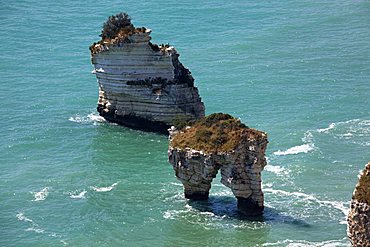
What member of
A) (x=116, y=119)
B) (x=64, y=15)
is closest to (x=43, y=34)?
(x=64, y=15)

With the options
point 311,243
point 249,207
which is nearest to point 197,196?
point 249,207

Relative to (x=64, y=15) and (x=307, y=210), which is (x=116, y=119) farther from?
(x=64, y=15)

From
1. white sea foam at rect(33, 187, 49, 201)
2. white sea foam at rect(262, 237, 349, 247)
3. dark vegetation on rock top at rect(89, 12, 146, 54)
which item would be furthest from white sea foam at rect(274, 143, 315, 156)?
white sea foam at rect(33, 187, 49, 201)

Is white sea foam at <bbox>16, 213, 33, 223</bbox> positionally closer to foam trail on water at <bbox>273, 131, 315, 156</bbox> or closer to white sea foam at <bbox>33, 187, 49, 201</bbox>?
white sea foam at <bbox>33, 187, 49, 201</bbox>

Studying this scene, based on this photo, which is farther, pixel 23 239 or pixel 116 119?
pixel 116 119

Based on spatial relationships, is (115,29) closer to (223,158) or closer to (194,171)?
(194,171)

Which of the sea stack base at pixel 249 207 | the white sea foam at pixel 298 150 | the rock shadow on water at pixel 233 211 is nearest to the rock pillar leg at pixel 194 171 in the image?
the rock shadow on water at pixel 233 211
